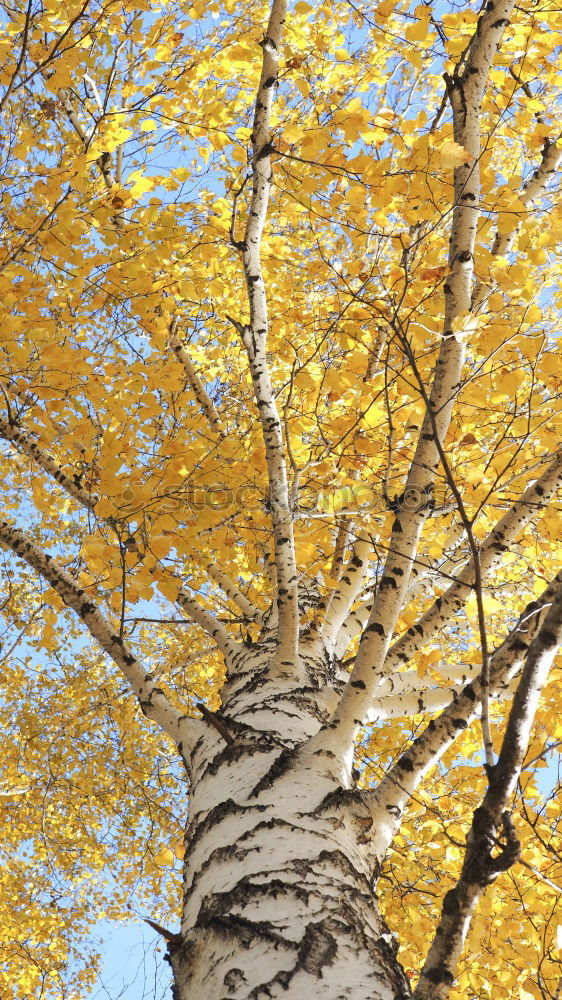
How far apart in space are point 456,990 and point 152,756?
4154 millimetres

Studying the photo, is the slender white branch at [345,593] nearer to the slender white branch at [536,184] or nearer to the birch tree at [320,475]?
the birch tree at [320,475]

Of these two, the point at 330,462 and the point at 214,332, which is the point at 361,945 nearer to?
A: the point at 330,462

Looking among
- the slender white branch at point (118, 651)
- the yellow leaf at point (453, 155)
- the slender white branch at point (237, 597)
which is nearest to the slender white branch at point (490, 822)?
the slender white branch at point (118, 651)

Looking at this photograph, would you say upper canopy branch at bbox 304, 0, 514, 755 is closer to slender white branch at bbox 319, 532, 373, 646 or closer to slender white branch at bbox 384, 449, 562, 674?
slender white branch at bbox 384, 449, 562, 674

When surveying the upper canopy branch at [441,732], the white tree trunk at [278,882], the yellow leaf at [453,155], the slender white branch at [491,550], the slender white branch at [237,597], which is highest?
the yellow leaf at [453,155]

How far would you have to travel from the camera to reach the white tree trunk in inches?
51.6

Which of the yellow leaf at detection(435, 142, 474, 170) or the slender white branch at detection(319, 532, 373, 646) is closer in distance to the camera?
the yellow leaf at detection(435, 142, 474, 170)

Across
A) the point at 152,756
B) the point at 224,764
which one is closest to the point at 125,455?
the point at 224,764

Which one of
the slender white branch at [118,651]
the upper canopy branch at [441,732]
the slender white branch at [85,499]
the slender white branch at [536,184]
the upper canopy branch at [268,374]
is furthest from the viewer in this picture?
the slender white branch at [536,184]

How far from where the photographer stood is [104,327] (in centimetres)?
508

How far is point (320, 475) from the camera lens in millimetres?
3305

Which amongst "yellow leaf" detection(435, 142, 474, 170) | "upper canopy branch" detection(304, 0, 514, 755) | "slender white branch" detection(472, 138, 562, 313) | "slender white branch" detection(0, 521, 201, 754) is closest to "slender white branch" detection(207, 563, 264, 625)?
"slender white branch" detection(0, 521, 201, 754)

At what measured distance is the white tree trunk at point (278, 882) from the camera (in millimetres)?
1311

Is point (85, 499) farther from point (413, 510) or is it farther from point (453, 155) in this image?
point (453, 155)
